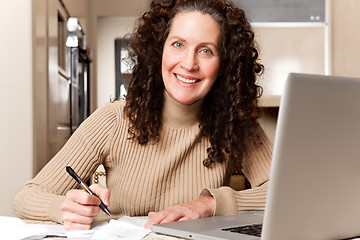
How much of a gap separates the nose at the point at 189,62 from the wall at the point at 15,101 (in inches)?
29.2

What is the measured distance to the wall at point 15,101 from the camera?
6.14 ft

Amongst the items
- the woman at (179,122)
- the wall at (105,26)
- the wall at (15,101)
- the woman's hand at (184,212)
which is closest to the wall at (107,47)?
the wall at (105,26)

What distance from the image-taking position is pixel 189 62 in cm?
140

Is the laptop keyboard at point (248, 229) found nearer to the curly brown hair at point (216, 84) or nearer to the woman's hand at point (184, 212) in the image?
the woman's hand at point (184, 212)

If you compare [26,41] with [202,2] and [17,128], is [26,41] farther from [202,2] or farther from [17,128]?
[202,2]

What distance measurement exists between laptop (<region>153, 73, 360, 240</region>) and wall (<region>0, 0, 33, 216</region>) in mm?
1359

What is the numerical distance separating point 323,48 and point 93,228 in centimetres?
420

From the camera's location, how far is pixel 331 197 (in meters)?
0.75

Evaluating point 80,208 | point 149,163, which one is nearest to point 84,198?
point 80,208

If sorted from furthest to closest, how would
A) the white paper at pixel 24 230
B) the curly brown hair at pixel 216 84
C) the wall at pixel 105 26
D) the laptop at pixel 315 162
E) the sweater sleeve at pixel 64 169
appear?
the wall at pixel 105 26 → the curly brown hair at pixel 216 84 → the sweater sleeve at pixel 64 169 → the white paper at pixel 24 230 → the laptop at pixel 315 162

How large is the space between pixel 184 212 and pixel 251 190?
32 cm

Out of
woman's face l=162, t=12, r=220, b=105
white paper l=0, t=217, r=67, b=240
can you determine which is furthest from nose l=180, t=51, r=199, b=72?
white paper l=0, t=217, r=67, b=240

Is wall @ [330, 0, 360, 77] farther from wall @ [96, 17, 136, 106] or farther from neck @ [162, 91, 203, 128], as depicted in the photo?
neck @ [162, 91, 203, 128]

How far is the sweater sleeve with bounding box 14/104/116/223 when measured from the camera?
118 cm
